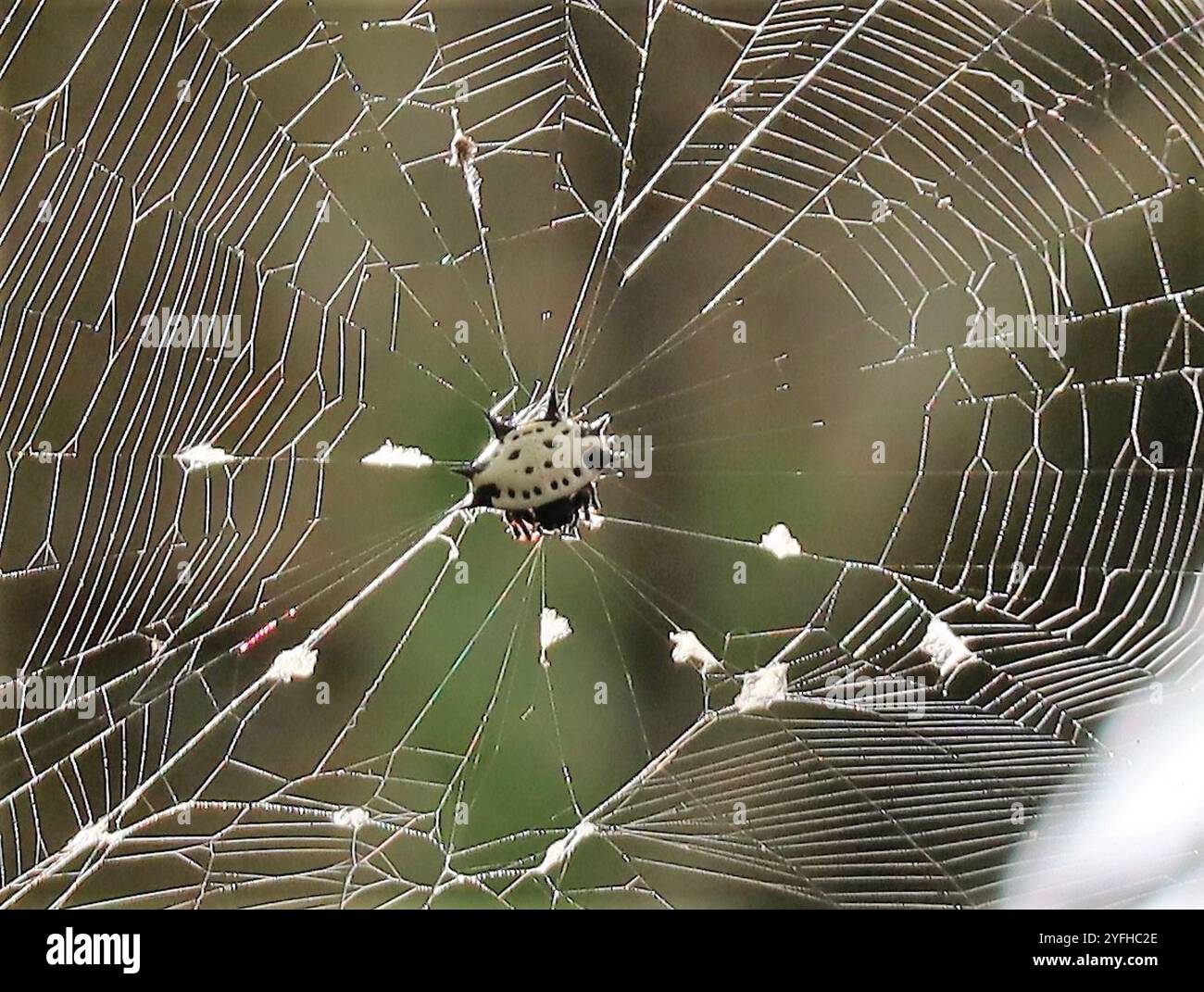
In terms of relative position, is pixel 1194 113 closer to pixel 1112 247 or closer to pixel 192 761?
pixel 1112 247

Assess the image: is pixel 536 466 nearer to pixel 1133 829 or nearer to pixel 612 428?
pixel 612 428

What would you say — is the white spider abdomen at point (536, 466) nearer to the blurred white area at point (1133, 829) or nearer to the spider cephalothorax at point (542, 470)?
the spider cephalothorax at point (542, 470)

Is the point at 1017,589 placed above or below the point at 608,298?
below

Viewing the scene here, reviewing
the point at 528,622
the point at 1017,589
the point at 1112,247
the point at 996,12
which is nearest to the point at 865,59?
the point at 996,12

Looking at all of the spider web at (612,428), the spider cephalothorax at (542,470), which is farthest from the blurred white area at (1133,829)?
the spider cephalothorax at (542,470)

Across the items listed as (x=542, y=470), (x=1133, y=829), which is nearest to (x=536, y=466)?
(x=542, y=470)

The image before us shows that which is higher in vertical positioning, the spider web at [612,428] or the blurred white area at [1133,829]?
the spider web at [612,428]
